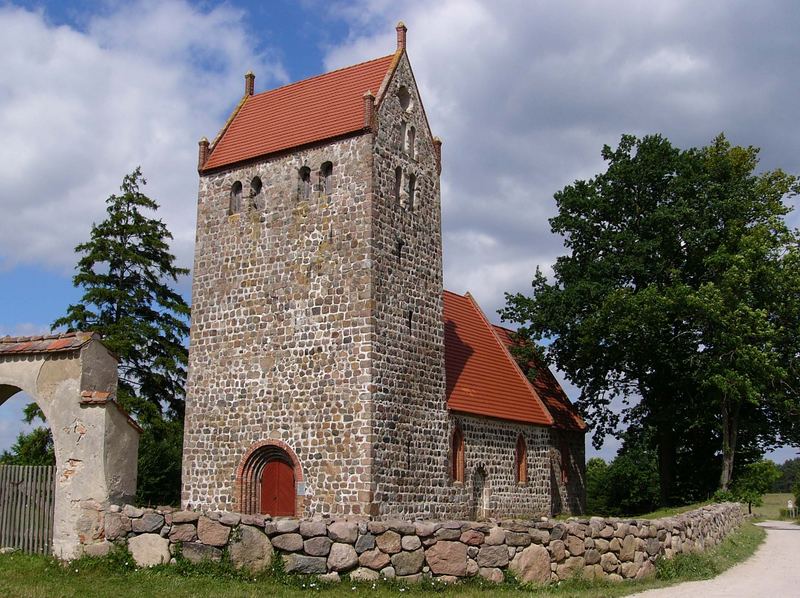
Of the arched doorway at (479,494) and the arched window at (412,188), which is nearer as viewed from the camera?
the arched window at (412,188)

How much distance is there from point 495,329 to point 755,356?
32.0 ft

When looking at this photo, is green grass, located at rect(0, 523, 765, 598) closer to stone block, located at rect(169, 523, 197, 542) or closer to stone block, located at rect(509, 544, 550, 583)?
stone block, located at rect(509, 544, 550, 583)

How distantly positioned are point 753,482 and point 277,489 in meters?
21.2

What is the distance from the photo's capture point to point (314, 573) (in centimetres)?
1175

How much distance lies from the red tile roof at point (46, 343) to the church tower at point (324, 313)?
7.88 meters

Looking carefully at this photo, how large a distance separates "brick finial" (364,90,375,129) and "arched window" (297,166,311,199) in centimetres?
219

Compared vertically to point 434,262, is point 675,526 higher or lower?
lower

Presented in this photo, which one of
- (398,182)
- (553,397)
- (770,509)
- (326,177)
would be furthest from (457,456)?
(770,509)

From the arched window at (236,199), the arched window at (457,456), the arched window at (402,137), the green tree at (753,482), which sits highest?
the arched window at (402,137)

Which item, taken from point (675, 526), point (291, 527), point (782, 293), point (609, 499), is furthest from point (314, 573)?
point (609, 499)

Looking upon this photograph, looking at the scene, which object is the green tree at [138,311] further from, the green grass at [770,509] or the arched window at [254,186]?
the green grass at [770,509]

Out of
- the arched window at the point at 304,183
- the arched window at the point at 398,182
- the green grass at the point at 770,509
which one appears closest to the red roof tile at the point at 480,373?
the arched window at the point at 398,182

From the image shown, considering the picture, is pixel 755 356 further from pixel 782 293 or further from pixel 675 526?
pixel 675 526

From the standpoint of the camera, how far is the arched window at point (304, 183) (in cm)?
2231
